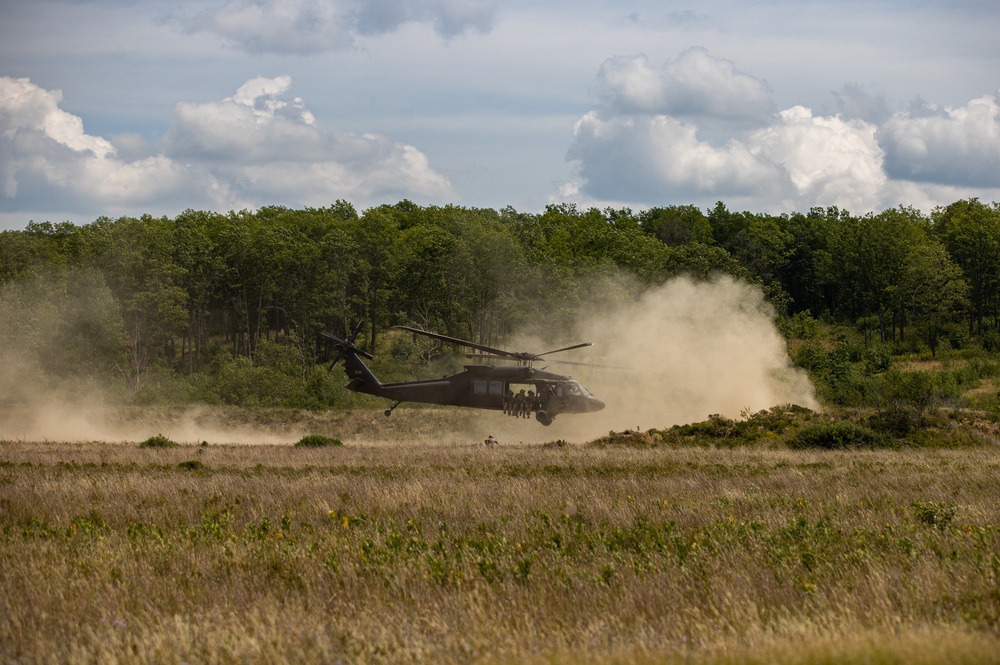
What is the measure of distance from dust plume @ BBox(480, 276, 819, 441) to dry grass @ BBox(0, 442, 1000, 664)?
24206 mm

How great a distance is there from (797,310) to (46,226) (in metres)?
92.0

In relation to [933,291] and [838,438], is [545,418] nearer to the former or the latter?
[838,438]

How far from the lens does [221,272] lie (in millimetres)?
89375

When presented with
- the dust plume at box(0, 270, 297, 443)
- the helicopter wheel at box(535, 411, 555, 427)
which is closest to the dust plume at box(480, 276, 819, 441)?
the helicopter wheel at box(535, 411, 555, 427)

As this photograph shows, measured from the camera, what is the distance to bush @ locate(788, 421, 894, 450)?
33.0 meters

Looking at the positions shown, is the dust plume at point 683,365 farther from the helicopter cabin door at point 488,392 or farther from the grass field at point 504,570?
the grass field at point 504,570

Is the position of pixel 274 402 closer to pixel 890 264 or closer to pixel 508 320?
pixel 508 320

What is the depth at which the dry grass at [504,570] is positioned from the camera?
9.09 meters

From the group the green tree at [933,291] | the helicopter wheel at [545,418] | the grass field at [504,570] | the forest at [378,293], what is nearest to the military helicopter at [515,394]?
the helicopter wheel at [545,418]

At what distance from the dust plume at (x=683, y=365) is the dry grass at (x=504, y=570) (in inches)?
953

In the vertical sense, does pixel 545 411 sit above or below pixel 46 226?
below

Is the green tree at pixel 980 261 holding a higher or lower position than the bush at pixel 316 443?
higher

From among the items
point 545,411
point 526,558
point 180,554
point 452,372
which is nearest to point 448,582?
point 526,558

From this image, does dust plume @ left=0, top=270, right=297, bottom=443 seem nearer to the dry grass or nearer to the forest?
the forest
